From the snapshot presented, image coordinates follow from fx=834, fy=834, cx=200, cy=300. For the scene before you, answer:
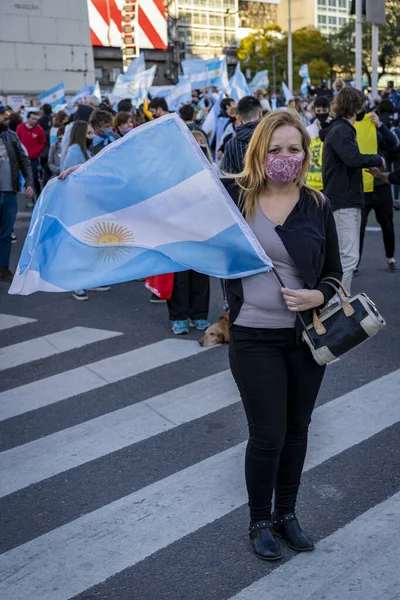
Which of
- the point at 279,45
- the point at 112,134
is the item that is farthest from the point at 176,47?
the point at 112,134

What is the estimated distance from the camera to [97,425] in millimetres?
5348

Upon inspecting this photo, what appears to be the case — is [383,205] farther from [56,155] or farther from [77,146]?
[56,155]

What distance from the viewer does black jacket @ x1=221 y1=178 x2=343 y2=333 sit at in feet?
11.2

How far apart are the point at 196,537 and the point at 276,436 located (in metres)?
0.72

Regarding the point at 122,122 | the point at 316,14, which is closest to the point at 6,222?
the point at 122,122

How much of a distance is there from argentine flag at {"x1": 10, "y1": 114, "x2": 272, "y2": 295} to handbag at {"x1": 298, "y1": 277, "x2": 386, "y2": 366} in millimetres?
329

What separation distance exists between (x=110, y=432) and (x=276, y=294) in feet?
7.09

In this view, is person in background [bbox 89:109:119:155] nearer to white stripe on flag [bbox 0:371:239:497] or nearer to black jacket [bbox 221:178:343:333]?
white stripe on flag [bbox 0:371:239:497]

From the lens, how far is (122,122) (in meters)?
11.0

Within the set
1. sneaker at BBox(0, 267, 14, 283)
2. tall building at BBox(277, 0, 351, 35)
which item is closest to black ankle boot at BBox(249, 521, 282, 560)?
sneaker at BBox(0, 267, 14, 283)

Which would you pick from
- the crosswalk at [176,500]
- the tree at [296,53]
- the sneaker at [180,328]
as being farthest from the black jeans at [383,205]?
the tree at [296,53]

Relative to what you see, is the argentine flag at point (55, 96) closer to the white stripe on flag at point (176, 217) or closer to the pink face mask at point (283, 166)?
the white stripe on flag at point (176, 217)

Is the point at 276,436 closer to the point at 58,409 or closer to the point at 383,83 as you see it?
the point at 58,409

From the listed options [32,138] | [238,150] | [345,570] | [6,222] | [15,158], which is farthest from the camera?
[32,138]
